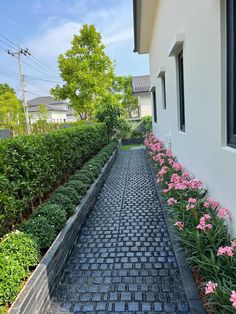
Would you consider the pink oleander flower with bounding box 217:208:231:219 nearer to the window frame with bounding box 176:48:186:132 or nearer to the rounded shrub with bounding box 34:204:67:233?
the rounded shrub with bounding box 34:204:67:233

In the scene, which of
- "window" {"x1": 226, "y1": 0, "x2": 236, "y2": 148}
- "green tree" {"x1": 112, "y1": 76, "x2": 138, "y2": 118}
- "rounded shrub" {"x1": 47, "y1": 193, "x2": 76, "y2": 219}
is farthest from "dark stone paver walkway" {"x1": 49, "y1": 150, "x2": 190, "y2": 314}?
"green tree" {"x1": 112, "y1": 76, "x2": 138, "y2": 118}

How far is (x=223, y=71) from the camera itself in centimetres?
217

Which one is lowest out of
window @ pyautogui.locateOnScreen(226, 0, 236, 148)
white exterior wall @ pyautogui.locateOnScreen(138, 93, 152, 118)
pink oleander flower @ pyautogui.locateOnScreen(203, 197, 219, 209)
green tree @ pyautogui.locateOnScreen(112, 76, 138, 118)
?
pink oleander flower @ pyautogui.locateOnScreen(203, 197, 219, 209)

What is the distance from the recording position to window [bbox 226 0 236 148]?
198 cm

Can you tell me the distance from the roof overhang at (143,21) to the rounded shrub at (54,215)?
5750 mm

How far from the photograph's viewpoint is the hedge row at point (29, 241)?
188cm

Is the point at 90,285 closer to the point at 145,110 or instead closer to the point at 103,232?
the point at 103,232

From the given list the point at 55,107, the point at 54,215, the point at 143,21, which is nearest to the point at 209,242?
the point at 54,215

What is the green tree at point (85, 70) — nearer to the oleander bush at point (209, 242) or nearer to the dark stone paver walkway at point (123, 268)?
the dark stone paver walkway at point (123, 268)

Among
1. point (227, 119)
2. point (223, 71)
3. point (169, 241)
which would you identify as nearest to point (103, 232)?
point (169, 241)

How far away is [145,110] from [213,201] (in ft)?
53.7

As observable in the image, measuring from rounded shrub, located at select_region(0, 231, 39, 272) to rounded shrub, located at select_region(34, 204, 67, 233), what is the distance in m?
0.55

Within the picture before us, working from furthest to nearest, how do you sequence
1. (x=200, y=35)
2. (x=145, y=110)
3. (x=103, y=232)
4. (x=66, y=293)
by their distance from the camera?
(x=145, y=110), (x=103, y=232), (x=200, y=35), (x=66, y=293)

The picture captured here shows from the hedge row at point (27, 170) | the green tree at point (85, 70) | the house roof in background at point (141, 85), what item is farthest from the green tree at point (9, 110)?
the hedge row at point (27, 170)
